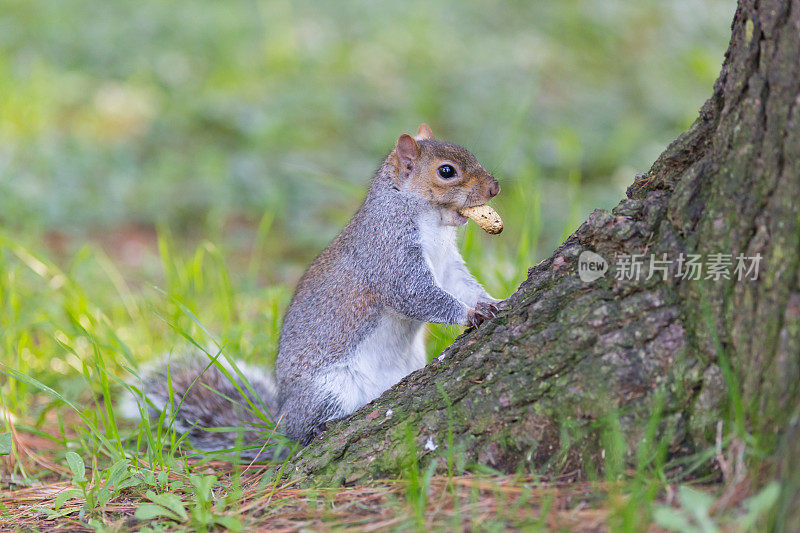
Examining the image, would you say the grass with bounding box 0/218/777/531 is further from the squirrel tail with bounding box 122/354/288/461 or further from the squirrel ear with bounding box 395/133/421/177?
the squirrel ear with bounding box 395/133/421/177

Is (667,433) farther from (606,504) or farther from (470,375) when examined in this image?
(470,375)

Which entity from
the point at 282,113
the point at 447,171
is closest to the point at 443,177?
the point at 447,171

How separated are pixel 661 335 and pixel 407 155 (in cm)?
125

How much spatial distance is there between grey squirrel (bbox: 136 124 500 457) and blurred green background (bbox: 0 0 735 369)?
2.05 feet

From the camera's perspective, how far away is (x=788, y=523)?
139 cm

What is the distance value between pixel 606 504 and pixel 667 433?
202 millimetres

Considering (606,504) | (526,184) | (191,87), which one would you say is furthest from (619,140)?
(606,504)

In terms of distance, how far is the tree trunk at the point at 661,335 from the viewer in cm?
157

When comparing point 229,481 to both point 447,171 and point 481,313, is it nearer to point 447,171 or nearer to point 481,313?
point 481,313

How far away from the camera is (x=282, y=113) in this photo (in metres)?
6.13

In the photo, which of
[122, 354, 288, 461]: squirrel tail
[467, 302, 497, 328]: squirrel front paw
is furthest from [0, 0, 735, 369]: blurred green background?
[467, 302, 497, 328]: squirrel front paw

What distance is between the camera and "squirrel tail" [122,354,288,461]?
261 centimetres

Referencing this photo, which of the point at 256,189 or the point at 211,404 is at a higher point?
the point at 256,189

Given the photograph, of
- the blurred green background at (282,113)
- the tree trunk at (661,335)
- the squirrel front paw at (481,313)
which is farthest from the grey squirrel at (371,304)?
the blurred green background at (282,113)
